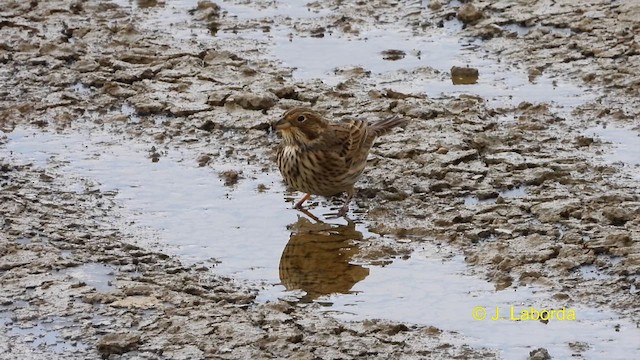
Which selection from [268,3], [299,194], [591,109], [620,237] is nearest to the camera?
[620,237]

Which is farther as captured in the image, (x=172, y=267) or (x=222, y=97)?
(x=222, y=97)

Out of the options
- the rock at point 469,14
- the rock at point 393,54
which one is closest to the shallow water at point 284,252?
the rock at point 393,54

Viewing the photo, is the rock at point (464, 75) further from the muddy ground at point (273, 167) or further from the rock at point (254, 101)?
the rock at point (254, 101)

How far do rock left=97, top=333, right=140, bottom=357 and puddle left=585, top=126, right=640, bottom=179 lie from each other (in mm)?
3867

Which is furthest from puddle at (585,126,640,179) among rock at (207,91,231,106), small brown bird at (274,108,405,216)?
rock at (207,91,231,106)

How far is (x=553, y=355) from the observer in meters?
6.63

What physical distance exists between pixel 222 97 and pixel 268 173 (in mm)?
1311

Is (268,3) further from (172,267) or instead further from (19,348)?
(19,348)

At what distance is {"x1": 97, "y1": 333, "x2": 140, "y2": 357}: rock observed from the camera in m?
6.84

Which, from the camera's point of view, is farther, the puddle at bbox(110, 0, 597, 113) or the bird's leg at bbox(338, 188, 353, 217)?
the puddle at bbox(110, 0, 597, 113)

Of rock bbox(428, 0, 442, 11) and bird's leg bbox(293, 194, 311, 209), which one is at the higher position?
rock bbox(428, 0, 442, 11)

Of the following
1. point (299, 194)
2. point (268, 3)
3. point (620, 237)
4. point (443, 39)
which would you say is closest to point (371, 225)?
point (299, 194)

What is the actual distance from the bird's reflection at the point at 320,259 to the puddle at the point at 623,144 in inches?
79.2

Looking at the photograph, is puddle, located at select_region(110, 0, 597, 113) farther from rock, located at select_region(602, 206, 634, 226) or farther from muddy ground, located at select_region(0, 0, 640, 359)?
rock, located at select_region(602, 206, 634, 226)
